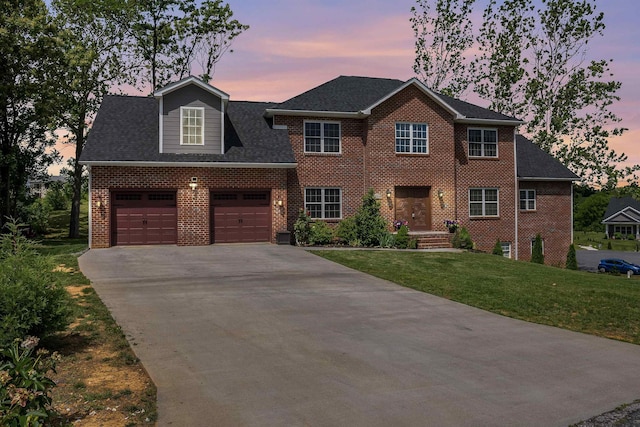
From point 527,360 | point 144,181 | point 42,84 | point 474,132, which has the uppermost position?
point 42,84

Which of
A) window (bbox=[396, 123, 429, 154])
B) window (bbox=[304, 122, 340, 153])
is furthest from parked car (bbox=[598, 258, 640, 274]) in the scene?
window (bbox=[304, 122, 340, 153])

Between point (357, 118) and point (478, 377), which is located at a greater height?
point (357, 118)

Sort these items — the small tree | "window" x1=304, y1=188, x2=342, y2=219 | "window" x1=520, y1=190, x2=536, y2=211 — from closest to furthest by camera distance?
1. "window" x1=304, y1=188, x2=342, y2=219
2. the small tree
3. "window" x1=520, y1=190, x2=536, y2=211

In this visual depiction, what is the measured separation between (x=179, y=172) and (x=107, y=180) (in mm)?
2910

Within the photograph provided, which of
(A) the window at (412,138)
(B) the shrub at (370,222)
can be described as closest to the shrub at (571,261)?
(A) the window at (412,138)

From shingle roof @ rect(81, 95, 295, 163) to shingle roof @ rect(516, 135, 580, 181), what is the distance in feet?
49.2

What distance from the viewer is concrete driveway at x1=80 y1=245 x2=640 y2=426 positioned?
601 cm

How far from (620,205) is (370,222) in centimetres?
6563

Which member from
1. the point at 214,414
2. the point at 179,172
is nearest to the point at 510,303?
the point at 214,414

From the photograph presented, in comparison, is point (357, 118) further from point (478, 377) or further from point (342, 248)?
point (478, 377)

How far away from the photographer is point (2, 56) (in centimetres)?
2606

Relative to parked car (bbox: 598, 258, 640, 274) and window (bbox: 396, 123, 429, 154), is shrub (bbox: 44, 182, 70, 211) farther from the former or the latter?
parked car (bbox: 598, 258, 640, 274)

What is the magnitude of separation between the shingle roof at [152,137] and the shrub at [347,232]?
12.9 ft

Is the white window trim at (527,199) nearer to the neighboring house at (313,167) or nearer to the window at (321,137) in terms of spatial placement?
the neighboring house at (313,167)
